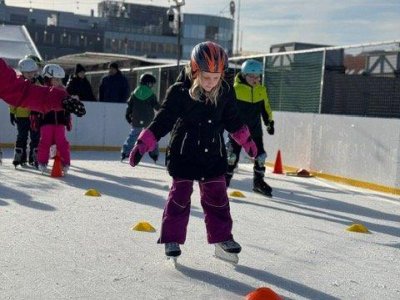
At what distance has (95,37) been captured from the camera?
213ft

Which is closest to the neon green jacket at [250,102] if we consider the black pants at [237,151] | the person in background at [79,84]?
the black pants at [237,151]

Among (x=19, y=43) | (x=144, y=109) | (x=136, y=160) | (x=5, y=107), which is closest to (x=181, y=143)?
(x=136, y=160)

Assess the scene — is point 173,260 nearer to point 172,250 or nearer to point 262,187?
point 172,250

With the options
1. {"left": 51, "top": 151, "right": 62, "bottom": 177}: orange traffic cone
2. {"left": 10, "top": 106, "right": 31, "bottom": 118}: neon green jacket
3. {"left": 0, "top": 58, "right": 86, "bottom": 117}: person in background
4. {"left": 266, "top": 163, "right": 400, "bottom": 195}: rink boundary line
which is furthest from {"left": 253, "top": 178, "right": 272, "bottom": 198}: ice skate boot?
{"left": 0, "top": 58, "right": 86, "bottom": 117}: person in background

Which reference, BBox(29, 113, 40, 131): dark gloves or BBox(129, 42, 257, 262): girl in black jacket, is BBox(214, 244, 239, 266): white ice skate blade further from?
BBox(29, 113, 40, 131): dark gloves

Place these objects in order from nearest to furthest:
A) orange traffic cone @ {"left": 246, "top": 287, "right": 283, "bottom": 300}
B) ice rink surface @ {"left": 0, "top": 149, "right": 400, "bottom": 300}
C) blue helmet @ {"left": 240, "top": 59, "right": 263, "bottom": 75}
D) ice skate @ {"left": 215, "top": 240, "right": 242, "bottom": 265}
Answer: orange traffic cone @ {"left": 246, "top": 287, "right": 283, "bottom": 300} < ice rink surface @ {"left": 0, "top": 149, "right": 400, "bottom": 300} < ice skate @ {"left": 215, "top": 240, "right": 242, "bottom": 265} < blue helmet @ {"left": 240, "top": 59, "right": 263, "bottom": 75}

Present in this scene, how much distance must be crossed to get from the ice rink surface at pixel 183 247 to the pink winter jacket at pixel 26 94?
40.9 inches

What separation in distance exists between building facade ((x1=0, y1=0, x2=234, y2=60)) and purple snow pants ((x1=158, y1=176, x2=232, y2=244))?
2285 inches

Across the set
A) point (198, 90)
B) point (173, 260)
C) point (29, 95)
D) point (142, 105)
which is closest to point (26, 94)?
point (29, 95)

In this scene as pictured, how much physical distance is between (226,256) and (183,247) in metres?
0.53

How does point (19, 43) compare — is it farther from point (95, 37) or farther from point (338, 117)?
point (95, 37)

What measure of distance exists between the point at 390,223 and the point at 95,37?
6031 cm

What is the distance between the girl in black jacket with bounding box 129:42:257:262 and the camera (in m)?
4.47

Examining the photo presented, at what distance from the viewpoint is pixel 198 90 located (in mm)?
4461
